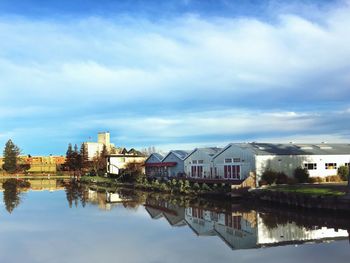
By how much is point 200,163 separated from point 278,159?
1121 cm

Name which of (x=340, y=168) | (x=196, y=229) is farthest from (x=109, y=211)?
(x=340, y=168)

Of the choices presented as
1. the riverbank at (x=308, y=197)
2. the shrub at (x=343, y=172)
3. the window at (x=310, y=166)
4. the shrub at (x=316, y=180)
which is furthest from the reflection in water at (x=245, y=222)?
the shrub at (x=343, y=172)

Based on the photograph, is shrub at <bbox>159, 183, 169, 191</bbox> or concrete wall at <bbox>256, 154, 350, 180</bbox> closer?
concrete wall at <bbox>256, 154, 350, 180</bbox>

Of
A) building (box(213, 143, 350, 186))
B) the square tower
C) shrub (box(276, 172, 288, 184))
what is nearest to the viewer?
shrub (box(276, 172, 288, 184))

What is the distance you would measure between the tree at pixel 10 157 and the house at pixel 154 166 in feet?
141

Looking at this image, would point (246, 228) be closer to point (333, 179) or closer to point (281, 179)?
point (281, 179)

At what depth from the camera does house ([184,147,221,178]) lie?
46.0 meters

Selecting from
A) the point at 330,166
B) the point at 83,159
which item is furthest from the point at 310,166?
the point at 83,159

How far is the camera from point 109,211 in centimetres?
3186

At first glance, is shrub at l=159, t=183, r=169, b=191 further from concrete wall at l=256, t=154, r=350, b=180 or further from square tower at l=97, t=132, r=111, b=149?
square tower at l=97, t=132, r=111, b=149

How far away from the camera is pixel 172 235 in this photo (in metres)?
21.2

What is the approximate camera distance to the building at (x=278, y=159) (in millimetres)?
38719

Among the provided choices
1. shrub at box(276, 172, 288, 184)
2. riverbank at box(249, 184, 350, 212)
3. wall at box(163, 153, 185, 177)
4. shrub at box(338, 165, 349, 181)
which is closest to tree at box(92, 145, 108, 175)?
wall at box(163, 153, 185, 177)

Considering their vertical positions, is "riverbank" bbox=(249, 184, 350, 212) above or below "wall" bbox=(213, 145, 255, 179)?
below
